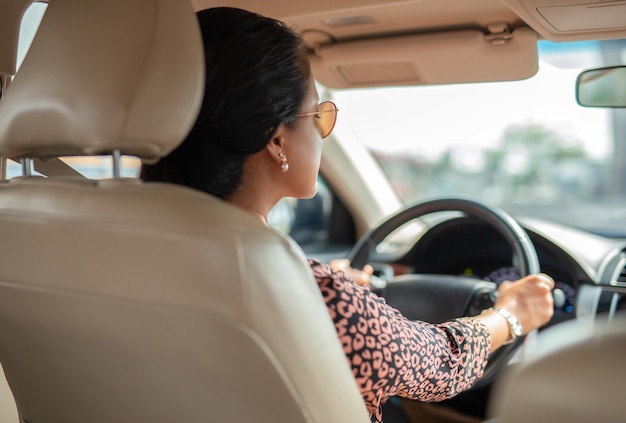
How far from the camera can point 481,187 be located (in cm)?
1324

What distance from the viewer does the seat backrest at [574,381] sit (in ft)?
3.13

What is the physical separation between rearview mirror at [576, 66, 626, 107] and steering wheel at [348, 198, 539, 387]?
470mm

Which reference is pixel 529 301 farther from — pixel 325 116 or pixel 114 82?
pixel 114 82

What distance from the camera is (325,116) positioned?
1.89 m

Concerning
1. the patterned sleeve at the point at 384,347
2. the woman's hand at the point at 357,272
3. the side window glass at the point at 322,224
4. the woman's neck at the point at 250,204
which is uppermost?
the woman's neck at the point at 250,204

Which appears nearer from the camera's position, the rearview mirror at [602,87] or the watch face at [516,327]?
the watch face at [516,327]

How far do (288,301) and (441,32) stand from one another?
1.54m

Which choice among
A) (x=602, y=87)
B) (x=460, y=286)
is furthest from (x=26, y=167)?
(x=602, y=87)

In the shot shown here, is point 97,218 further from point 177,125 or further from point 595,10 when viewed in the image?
point 595,10

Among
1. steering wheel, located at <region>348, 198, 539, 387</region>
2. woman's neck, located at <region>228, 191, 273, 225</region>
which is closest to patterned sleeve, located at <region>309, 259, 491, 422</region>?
woman's neck, located at <region>228, 191, 273, 225</region>

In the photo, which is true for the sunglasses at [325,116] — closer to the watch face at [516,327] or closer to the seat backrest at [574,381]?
the watch face at [516,327]

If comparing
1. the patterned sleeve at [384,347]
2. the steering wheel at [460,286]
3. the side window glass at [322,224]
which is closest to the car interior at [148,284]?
the patterned sleeve at [384,347]

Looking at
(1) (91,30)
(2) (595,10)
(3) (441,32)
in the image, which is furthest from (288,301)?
(3) (441,32)

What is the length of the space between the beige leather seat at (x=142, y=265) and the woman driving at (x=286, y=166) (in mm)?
157
